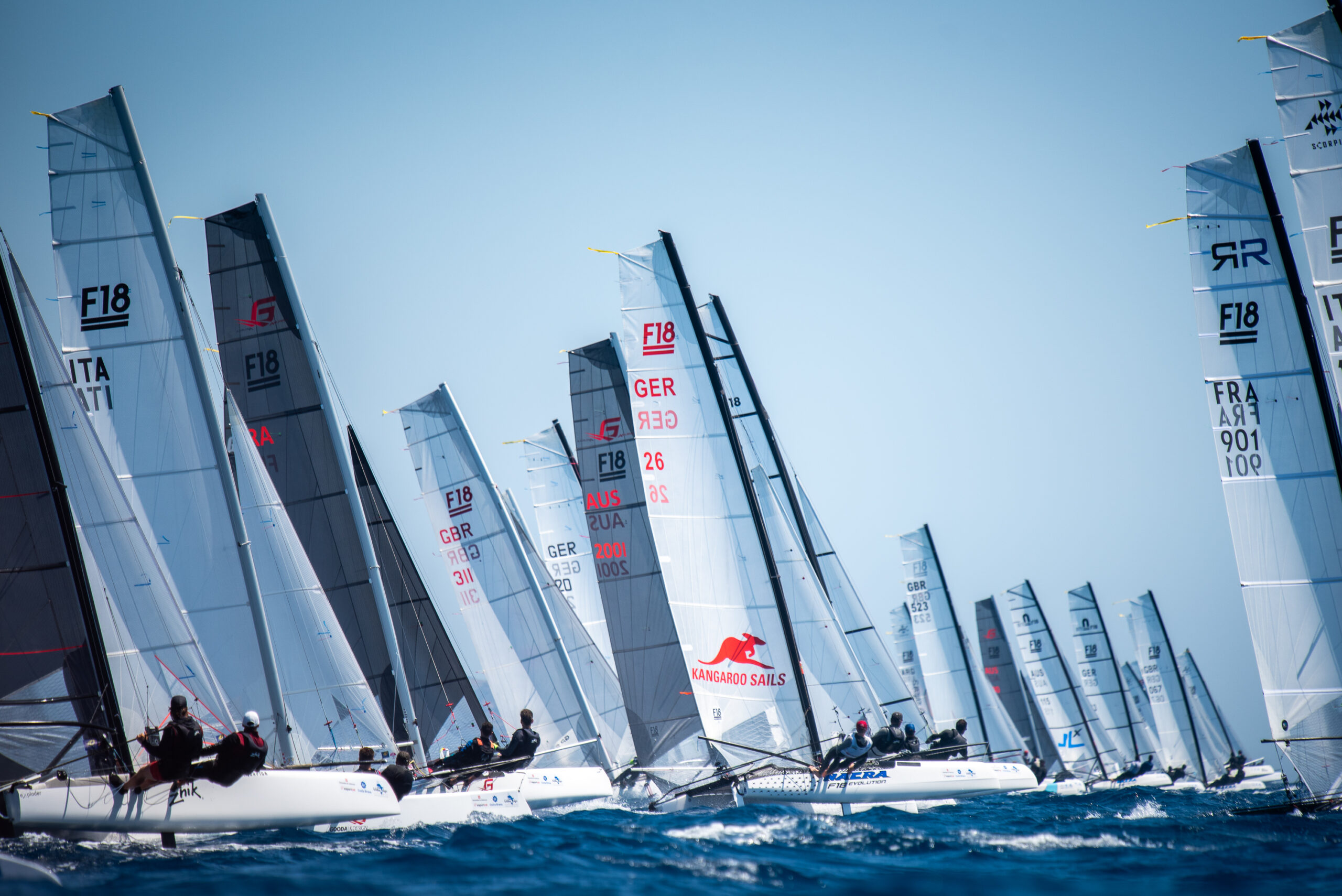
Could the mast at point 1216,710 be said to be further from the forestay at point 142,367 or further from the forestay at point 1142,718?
the forestay at point 142,367

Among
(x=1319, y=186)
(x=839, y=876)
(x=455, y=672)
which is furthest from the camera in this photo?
(x=455, y=672)

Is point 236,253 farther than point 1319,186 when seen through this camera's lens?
Yes

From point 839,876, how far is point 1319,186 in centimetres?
927

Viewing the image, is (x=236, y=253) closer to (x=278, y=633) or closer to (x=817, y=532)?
(x=278, y=633)

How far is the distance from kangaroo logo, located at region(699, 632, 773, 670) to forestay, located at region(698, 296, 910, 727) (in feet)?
6.59

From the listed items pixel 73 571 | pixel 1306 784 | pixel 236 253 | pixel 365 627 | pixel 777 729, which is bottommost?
pixel 1306 784

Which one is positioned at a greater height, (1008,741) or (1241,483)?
(1241,483)

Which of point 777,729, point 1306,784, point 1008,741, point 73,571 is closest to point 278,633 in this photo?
point 73,571

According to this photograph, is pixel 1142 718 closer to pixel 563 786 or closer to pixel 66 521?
pixel 563 786

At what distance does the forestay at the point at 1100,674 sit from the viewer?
34.5 m

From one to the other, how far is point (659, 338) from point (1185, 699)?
28.2 metres

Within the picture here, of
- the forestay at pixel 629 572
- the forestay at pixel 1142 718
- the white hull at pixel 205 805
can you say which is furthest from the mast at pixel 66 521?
the forestay at pixel 1142 718

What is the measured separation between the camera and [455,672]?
17.7 metres

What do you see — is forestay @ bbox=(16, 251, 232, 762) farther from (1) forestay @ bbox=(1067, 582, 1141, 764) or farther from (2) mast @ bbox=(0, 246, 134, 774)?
(1) forestay @ bbox=(1067, 582, 1141, 764)
